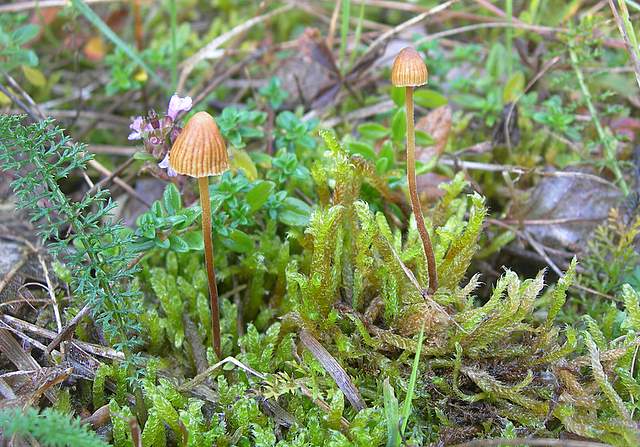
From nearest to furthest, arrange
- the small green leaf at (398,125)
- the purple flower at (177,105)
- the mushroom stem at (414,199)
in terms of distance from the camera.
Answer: the mushroom stem at (414,199), the purple flower at (177,105), the small green leaf at (398,125)

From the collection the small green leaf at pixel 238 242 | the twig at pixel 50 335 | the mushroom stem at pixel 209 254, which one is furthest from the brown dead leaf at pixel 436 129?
the twig at pixel 50 335

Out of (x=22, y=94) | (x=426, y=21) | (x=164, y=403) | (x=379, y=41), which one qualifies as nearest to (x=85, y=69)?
(x=22, y=94)

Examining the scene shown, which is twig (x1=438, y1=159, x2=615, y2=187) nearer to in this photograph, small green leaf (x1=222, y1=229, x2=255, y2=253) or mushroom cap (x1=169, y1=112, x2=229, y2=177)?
small green leaf (x1=222, y1=229, x2=255, y2=253)

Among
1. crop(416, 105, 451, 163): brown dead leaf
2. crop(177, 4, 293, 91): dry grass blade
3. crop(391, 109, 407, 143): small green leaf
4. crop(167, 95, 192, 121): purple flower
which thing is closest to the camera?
crop(167, 95, 192, 121): purple flower

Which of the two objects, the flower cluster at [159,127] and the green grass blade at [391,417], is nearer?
the green grass blade at [391,417]

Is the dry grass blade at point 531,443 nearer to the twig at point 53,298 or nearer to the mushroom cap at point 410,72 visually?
Result: the mushroom cap at point 410,72

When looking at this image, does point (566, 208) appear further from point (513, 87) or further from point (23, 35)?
point (23, 35)

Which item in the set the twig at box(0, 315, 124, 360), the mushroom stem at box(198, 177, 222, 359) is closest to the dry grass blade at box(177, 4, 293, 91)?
the mushroom stem at box(198, 177, 222, 359)

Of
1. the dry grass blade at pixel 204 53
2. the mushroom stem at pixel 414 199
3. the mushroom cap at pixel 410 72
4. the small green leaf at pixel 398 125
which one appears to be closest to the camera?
the mushroom cap at pixel 410 72
